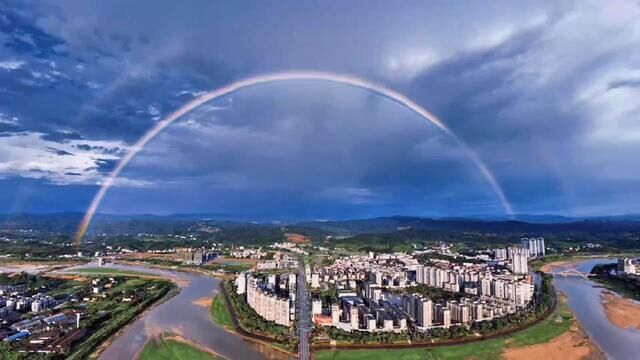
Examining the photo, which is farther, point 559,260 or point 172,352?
point 559,260

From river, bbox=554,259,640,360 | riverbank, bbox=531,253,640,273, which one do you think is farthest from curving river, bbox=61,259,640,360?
riverbank, bbox=531,253,640,273

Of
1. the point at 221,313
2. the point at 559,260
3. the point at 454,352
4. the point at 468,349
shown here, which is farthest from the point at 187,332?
the point at 559,260

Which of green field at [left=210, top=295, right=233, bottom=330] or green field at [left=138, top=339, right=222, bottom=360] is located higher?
green field at [left=210, top=295, right=233, bottom=330]

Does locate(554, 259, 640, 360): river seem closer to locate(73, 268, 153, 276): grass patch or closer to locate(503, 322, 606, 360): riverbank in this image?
locate(503, 322, 606, 360): riverbank

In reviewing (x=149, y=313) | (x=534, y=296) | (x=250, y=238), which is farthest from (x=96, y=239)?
(x=534, y=296)

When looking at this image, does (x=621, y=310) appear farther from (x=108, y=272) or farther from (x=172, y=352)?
(x=108, y=272)

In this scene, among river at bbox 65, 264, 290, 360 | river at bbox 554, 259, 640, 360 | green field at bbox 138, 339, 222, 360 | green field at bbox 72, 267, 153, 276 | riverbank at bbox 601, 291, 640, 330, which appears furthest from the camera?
green field at bbox 72, 267, 153, 276

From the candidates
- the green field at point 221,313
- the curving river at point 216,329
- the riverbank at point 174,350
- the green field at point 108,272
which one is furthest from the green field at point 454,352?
the green field at point 108,272
